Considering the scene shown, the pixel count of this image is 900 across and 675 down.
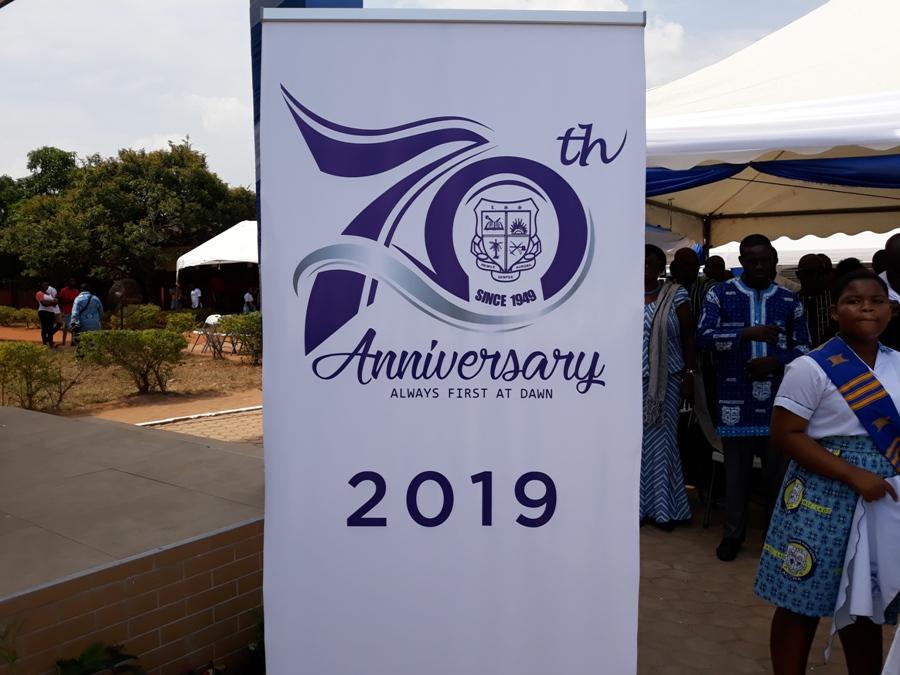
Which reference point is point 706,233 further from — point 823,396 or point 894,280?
point 823,396

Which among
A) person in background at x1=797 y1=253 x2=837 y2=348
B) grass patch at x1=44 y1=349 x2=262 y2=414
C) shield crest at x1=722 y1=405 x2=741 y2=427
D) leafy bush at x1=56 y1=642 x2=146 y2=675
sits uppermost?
person in background at x1=797 y1=253 x2=837 y2=348

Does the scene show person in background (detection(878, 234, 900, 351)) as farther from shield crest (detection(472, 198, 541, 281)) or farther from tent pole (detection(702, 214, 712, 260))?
tent pole (detection(702, 214, 712, 260))

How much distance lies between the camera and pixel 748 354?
4086 millimetres

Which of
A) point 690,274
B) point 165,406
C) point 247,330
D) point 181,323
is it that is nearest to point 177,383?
point 165,406

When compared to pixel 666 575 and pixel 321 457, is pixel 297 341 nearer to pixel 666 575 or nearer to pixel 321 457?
pixel 321 457

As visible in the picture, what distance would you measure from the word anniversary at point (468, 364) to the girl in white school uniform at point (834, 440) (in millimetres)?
783

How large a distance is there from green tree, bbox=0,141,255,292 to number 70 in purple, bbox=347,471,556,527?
25382 mm

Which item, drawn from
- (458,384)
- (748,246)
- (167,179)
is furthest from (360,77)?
(167,179)

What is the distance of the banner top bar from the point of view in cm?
189

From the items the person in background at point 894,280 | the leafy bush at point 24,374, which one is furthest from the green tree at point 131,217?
the person in background at point 894,280

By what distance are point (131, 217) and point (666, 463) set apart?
2513 cm

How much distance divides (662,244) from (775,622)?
621 cm

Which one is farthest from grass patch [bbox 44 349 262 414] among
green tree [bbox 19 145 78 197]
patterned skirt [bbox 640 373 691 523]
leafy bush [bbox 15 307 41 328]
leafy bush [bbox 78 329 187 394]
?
green tree [bbox 19 145 78 197]

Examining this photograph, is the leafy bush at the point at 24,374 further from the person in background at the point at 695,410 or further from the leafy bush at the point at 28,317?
the leafy bush at the point at 28,317
